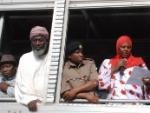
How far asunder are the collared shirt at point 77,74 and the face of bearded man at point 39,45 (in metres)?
0.28

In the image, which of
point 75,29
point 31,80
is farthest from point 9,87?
point 75,29

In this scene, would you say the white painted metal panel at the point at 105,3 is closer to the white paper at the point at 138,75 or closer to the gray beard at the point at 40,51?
the gray beard at the point at 40,51

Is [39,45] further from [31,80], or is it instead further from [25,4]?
[25,4]

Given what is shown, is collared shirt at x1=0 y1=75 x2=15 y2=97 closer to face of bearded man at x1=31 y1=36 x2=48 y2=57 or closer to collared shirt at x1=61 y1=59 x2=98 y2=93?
face of bearded man at x1=31 y1=36 x2=48 y2=57

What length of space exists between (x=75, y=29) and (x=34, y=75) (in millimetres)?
1682

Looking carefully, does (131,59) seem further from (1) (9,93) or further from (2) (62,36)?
(1) (9,93)

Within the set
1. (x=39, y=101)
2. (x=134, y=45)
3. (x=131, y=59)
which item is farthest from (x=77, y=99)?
(x=134, y=45)

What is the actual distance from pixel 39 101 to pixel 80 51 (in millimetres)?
633

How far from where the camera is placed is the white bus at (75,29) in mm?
4259

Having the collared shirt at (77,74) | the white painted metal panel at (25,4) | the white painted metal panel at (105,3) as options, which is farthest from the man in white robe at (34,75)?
the white painted metal panel at (105,3)

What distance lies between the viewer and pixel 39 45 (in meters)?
4.55

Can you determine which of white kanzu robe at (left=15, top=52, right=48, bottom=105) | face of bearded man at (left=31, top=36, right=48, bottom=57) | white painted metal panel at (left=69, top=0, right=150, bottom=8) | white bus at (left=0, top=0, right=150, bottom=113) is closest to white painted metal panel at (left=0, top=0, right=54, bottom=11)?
white bus at (left=0, top=0, right=150, bottom=113)

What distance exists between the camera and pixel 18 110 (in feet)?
14.2

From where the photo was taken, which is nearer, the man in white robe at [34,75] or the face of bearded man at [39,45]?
the man in white robe at [34,75]
